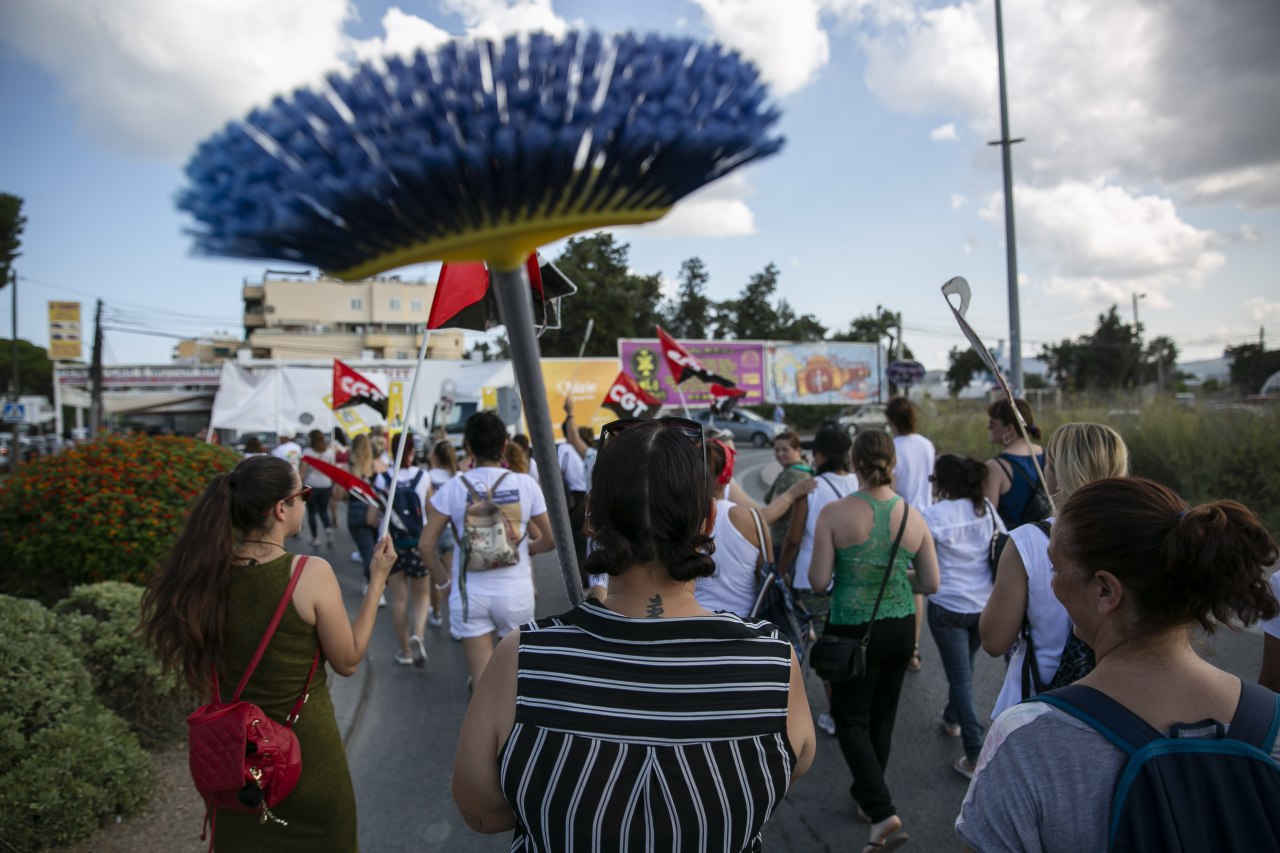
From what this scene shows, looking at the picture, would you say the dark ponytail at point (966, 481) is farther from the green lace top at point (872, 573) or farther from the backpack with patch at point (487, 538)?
the backpack with patch at point (487, 538)

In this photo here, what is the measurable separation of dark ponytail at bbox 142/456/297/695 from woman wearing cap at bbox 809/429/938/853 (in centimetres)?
250

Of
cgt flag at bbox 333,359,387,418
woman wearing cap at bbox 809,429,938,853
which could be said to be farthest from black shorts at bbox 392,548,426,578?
woman wearing cap at bbox 809,429,938,853

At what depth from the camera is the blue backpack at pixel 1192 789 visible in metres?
1.26

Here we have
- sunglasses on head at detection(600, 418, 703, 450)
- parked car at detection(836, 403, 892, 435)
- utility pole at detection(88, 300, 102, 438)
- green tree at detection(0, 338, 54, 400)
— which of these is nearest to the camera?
sunglasses on head at detection(600, 418, 703, 450)

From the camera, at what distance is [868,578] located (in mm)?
3676

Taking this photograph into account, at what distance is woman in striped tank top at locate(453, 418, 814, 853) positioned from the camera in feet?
4.42

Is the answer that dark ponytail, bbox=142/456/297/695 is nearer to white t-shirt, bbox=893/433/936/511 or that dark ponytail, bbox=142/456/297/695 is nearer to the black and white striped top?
the black and white striped top

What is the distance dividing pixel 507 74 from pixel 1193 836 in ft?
5.21

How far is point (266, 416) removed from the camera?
25734 millimetres

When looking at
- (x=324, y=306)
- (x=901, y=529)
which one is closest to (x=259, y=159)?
(x=901, y=529)

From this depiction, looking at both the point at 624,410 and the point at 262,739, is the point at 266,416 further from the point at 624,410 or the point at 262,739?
the point at 262,739

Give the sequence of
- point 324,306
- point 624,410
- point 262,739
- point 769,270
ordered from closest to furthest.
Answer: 1. point 262,739
2. point 624,410
3. point 324,306
4. point 769,270

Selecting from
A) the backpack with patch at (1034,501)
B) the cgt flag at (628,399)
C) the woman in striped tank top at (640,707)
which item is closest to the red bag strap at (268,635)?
the woman in striped tank top at (640,707)

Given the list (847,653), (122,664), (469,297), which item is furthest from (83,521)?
(847,653)
